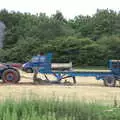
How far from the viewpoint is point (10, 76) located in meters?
28.9

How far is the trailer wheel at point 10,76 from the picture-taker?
2878 centimetres

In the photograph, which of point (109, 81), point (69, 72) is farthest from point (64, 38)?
point (109, 81)

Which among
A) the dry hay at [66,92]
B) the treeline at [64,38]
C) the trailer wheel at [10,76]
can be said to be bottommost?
the dry hay at [66,92]

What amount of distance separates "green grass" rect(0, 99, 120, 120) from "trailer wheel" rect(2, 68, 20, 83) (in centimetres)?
1773

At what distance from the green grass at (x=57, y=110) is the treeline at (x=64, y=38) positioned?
Answer: 59638mm

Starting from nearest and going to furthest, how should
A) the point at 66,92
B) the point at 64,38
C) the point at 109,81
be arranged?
the point at 66,92 → the point at 109,81 → the point at 64,38

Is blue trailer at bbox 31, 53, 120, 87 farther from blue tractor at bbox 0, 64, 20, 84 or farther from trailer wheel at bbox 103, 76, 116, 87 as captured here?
blue tractor at bbox 0, 64, 20, 84

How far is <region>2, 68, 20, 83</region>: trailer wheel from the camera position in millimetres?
28781

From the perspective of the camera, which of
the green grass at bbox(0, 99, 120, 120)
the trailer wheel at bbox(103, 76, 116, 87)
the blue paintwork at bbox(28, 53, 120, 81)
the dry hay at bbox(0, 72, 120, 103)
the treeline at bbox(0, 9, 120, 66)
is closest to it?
the green grass at bbox(0, 99, 120, 120)

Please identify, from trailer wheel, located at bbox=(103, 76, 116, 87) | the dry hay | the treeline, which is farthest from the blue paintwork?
the treeline

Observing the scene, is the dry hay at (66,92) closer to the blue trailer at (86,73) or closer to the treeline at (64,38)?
the blue trailer at (86,73)

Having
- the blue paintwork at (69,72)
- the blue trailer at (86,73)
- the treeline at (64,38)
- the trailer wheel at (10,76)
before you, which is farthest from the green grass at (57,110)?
the treeline at (64,38)

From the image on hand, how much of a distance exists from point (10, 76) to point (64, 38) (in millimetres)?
52038

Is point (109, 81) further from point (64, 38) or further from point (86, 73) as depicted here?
A: point (64, 38)
